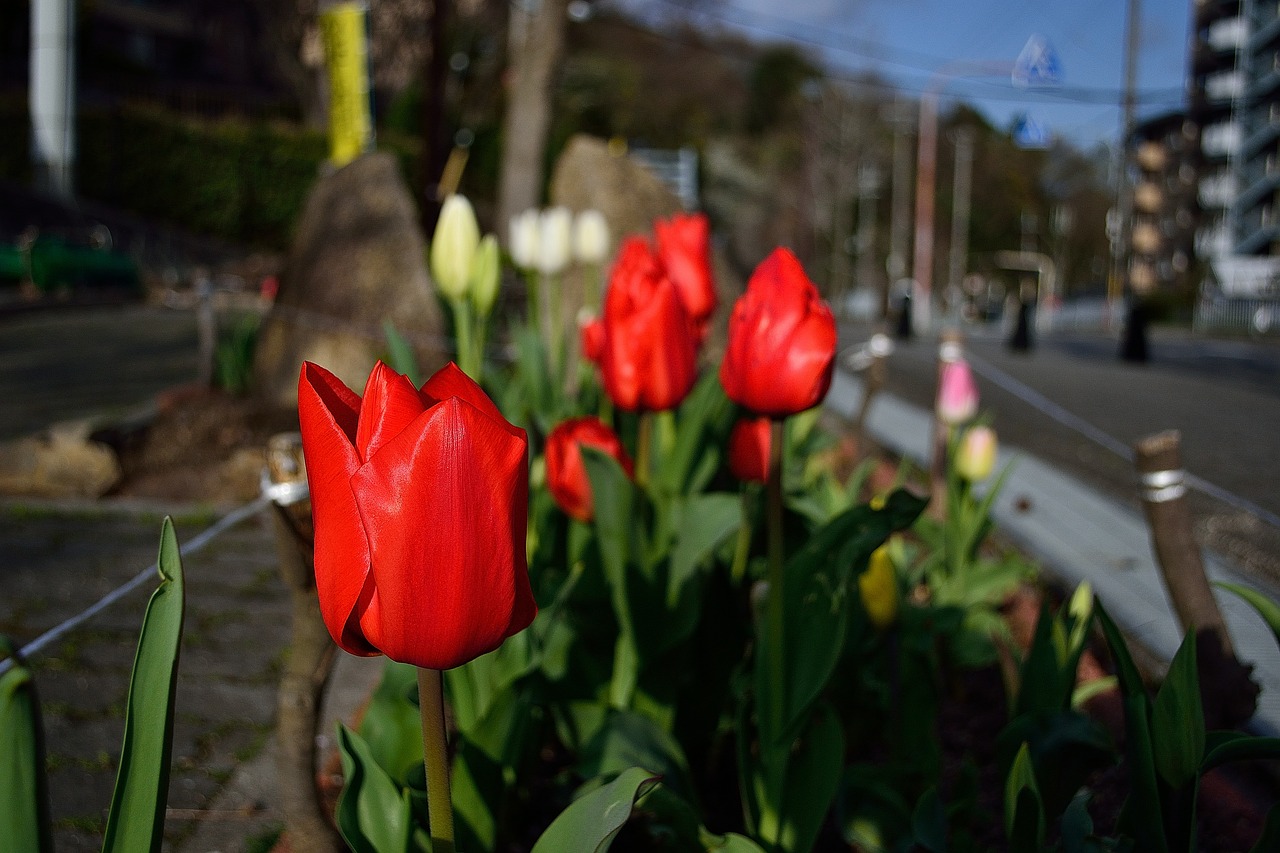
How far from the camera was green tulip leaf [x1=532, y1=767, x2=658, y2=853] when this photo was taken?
867mm

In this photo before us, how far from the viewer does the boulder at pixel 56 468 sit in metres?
4.15

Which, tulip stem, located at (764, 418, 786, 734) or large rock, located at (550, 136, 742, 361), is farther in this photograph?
large rock, located at (550, 136, 742, 361)

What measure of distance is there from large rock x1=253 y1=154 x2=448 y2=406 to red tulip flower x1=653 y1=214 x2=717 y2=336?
2.98 m

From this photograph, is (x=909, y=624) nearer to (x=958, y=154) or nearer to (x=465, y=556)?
(x=465, y=556)

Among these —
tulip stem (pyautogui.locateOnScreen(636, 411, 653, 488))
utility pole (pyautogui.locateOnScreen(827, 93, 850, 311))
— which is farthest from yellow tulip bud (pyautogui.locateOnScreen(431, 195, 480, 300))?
utility pole (pyautogui.locateOnScreen(827, 93, 850, 311))

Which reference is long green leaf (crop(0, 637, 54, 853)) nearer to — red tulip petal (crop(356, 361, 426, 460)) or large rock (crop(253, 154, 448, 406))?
red tulip petal (crop(356, 361, 426, 460))

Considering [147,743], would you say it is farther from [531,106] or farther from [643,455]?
[531,106]

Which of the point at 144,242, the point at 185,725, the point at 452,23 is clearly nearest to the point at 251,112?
the point at 452,23

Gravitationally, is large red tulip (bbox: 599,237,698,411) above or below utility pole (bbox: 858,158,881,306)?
below

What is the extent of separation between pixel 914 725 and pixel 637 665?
55cm

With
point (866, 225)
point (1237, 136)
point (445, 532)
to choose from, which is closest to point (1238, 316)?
point (866, 225)

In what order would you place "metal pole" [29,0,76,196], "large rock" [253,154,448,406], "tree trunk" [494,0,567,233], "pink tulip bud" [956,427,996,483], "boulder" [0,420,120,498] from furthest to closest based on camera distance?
"metal pole" [29,0,76,196], "tree trunk" [494,0,567,233], "large rock" [253,154,448,406], "boulder" [0,420,120,498], "pink tulip bud" [956,427,996,483]

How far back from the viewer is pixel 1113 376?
405 inches

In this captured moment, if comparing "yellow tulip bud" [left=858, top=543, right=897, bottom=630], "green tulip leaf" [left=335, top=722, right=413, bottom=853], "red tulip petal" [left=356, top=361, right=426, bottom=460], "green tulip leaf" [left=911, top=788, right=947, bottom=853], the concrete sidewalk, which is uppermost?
"red tulip petal" [left=356, top=361, right=426, bottom=460]
